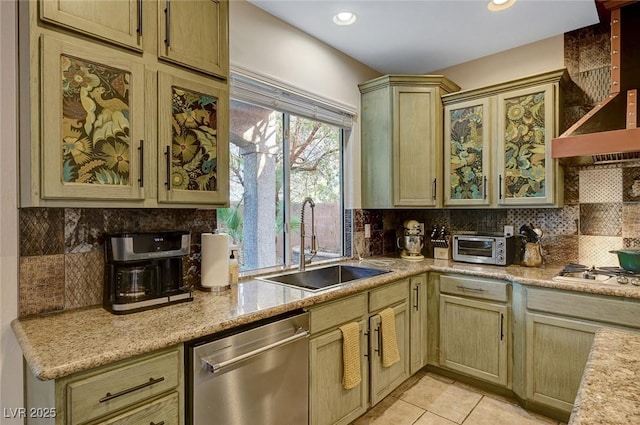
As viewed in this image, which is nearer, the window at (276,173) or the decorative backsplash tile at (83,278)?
the decorative backsplash tile at (83,278)

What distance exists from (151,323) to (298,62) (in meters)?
2.01

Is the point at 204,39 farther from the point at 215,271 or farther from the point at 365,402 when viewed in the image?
the point at 365,402

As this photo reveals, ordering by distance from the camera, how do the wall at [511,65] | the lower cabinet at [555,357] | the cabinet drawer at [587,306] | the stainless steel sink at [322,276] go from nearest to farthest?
1. the cabinet drawer at [587,306]
2. the lower cabinet at [555,357]
3. the stainless steel sink at [322,276]
4. the wall at [511,65]

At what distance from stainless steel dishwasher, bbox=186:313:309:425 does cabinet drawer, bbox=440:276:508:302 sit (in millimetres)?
1361

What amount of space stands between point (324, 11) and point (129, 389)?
7.66 ft

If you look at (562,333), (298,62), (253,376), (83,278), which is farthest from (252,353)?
(298,62)

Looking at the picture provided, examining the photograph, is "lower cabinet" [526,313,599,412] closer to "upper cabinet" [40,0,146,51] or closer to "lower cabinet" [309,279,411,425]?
"lower cabinet" [309,279,411,425]

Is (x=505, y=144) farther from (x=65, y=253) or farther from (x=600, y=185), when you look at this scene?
(x=65, y=253)

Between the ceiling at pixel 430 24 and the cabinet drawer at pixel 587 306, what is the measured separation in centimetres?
186

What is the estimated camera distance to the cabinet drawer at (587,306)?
1.89 meters

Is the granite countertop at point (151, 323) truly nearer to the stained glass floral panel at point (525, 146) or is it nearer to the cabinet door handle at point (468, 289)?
the cabinet door handle at point (468, 289)

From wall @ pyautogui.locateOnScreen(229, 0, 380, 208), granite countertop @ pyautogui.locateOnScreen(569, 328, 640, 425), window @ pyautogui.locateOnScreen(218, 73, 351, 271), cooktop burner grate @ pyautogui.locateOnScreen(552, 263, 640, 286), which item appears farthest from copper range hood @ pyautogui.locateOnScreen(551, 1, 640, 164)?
window @ pyautogui.locateOnScreen(218, 73, 351, 271)

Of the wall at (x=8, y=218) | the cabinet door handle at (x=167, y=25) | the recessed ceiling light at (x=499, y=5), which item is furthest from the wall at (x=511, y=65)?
the wall at (x=8, y=218)

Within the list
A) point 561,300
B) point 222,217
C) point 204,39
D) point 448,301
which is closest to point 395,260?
point 448,301
